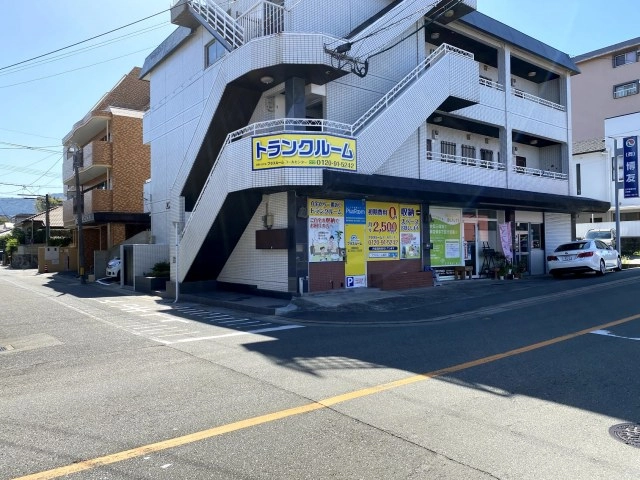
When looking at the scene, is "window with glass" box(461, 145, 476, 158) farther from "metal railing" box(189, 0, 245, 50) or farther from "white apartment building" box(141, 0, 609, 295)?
"metal railing" box(189, 0, 245, 50)

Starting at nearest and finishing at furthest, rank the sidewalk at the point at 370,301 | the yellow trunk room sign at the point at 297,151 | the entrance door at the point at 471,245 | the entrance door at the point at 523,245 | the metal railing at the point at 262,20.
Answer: the sidewalk at the point at 370,301 < the yellow trunk room sign at the point at 297,151 < the metal railing at the point at 262,20 < the entrance door at the point at 471,245 < the entrance door at the point at 523,245

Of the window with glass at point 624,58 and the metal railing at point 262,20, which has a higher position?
the window with glass at point 624,58

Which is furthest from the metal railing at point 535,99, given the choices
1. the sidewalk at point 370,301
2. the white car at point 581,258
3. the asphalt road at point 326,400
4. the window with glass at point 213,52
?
the asphalt road at point 326,400

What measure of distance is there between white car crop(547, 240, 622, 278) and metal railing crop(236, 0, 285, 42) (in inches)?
566

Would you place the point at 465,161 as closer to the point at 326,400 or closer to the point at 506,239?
the point at 506,239

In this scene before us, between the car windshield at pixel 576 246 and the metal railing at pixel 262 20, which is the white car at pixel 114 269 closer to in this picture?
the metal railing at pixel 262 20

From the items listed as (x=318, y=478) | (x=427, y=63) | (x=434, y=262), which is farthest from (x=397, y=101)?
(x=318, y=478)

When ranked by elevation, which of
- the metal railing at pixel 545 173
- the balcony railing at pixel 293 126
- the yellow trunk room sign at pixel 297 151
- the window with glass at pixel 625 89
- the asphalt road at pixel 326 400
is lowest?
the asphalt road at pixel 326 400

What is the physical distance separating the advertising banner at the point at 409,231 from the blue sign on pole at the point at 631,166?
14121 millimetres

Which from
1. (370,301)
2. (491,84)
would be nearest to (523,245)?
(491,84)

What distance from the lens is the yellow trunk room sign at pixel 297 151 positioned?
43.2 ft

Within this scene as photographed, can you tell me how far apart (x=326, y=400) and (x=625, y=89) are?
159ft

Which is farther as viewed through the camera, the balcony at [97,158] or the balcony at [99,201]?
the balcony at [97,158]

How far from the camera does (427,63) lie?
16.9 meters
